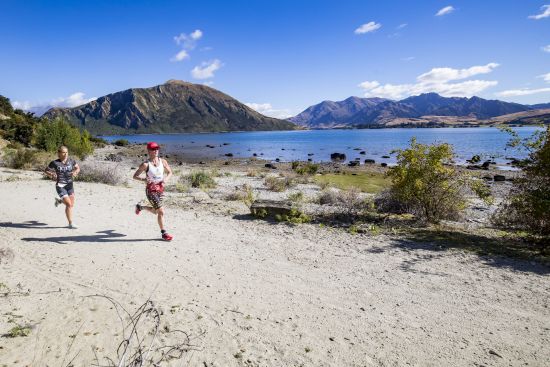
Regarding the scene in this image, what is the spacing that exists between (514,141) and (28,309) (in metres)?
11.4

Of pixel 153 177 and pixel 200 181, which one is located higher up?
pixel 153 177

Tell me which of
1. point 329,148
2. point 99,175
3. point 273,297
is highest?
point 99,175

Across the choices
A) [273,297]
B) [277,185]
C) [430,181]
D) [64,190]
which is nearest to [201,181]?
[277,185]

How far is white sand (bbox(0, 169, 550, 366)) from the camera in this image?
421cm

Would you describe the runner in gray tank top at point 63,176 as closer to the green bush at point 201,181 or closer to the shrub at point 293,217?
the shrub at point 293,217

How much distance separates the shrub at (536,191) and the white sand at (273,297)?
189 centimetres

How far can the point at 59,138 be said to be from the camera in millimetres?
28062

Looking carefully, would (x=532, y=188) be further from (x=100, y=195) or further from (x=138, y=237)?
(x=100, y=195)

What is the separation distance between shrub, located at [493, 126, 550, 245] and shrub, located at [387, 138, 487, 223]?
150cm

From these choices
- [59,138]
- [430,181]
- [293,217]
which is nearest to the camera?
[293,217]

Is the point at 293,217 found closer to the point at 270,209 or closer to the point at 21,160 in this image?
the point at 270,209

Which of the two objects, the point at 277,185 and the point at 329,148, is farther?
the point at 329,148

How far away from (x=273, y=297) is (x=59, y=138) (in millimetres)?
29018

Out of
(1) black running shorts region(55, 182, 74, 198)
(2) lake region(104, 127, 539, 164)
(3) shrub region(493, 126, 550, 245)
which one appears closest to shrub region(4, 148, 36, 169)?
(1) black running shorts region(55, 182, 74, 198)
